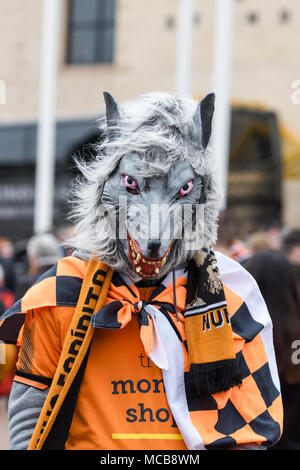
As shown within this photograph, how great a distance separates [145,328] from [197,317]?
0.18 m

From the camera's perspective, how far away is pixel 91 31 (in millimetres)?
18656

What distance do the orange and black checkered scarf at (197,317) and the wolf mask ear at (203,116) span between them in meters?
0.38

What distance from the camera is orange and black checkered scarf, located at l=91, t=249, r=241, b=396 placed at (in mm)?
2443

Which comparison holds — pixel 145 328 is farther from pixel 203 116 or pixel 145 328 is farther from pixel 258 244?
pixel 258 244

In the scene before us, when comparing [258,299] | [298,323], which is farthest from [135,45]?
[258,299]

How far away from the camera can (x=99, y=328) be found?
249 cm

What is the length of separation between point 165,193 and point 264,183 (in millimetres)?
12384

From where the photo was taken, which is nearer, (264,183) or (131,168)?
(131,168)

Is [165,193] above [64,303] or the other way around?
above

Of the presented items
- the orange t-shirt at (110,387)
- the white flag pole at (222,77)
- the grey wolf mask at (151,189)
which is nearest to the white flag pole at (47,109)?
the white flag pole at (222,77)

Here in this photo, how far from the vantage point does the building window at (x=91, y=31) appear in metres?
18.5

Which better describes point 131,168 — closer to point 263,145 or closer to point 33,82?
point 263,145

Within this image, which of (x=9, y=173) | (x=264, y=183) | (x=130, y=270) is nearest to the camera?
(x=130, y=270)

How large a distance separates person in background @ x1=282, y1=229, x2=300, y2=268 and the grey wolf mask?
3457 millimetres
